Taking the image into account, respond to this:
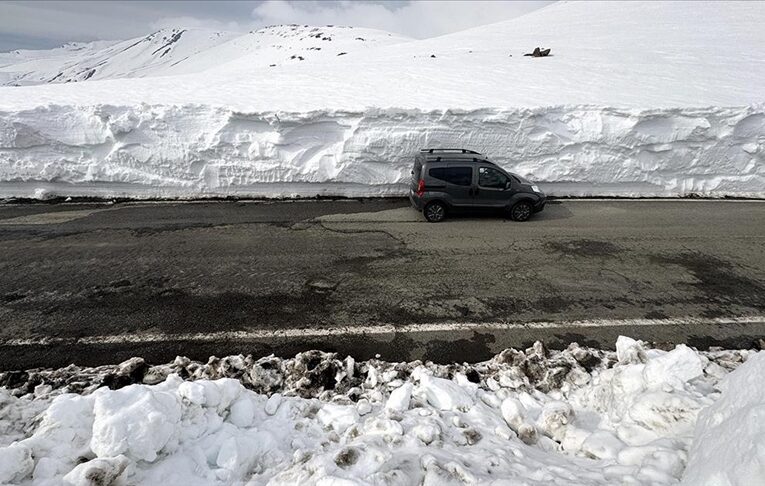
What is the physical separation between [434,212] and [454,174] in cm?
106

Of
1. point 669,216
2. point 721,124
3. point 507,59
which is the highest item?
point 507,59

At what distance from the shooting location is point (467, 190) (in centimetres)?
1018

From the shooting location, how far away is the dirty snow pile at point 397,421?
310cm

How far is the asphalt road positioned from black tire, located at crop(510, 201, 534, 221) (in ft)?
1.06

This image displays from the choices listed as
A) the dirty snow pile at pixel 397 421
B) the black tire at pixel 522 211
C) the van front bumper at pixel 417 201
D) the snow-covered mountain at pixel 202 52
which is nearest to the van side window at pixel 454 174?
the van front bumper at pixel 417 201

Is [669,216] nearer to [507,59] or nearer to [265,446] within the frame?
[265,446]

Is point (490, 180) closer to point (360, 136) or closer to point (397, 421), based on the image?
point (360, 136)

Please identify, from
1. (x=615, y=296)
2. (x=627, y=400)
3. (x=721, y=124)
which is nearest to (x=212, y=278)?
(x=627, y=400)

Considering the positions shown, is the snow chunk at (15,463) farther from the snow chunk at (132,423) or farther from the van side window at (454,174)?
the van side window at (454,174)

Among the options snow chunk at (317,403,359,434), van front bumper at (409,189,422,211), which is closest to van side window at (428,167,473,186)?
van front bumper at (409,189,422,211)

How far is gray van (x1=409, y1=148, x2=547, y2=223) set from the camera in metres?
10.1

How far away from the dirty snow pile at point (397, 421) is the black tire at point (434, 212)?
17.5 feet

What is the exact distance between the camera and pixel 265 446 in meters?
3.64

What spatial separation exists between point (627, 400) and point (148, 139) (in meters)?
13.1
